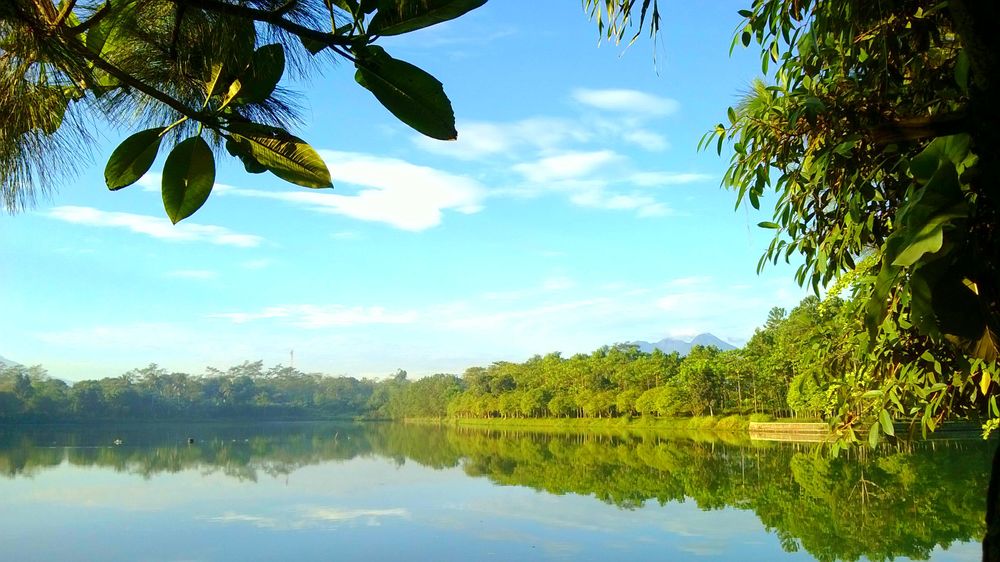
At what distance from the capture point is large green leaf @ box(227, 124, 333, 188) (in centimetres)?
65

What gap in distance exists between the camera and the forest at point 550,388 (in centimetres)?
256

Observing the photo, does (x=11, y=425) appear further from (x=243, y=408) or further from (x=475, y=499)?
(x=475, y=499)

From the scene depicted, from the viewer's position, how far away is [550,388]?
3659 cm

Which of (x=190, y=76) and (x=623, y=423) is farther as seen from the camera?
(x=623, y=423)

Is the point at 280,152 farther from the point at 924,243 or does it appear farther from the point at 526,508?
the point at 526,508

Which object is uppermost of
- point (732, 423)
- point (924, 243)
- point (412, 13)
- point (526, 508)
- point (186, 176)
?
point (412, 13)

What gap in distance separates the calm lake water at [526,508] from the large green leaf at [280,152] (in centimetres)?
397

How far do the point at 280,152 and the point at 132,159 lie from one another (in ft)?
0.45

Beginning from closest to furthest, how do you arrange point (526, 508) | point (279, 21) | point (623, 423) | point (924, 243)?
1. point (924, 243)
2. point (279, 21)
3. point (526, 508)
4. point (623, 423)

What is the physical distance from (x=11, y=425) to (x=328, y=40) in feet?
156

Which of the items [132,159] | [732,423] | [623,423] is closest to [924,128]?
[132,159]

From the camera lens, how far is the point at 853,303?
76.4 inches

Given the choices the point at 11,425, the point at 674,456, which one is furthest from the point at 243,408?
the point at 674,456

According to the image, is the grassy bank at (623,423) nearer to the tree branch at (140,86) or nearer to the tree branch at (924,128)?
the tree branch at (924,128)
